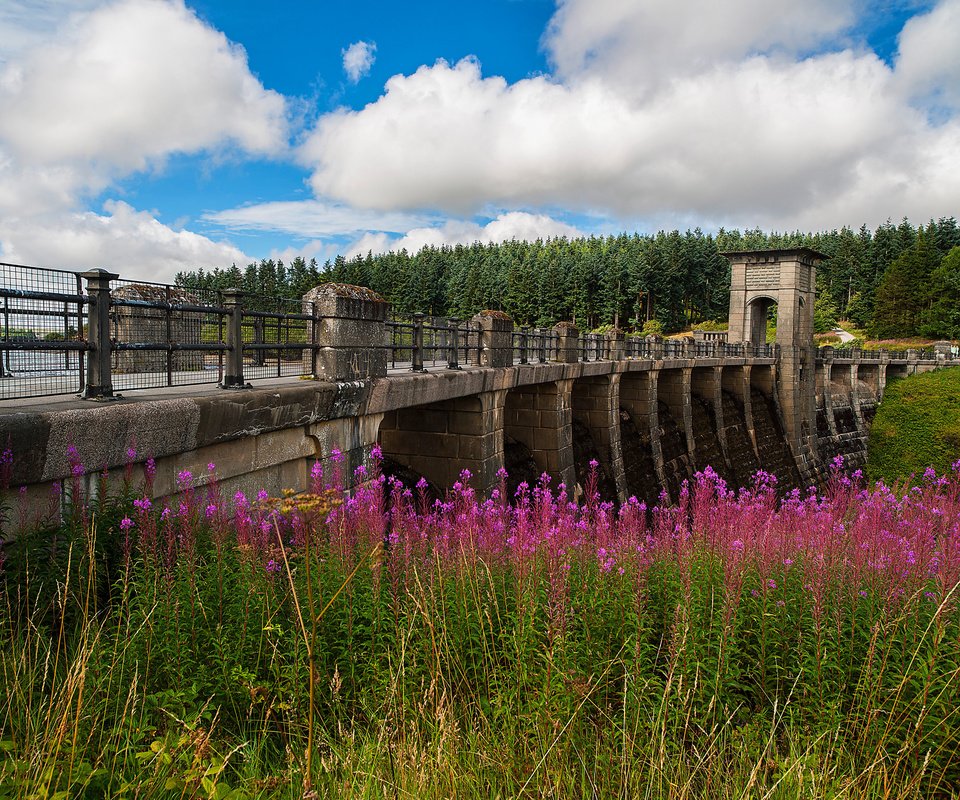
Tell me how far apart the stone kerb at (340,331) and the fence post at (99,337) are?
2666mm

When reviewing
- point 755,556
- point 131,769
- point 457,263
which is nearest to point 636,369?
point 755,556

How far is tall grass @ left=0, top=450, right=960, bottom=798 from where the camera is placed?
118 inches

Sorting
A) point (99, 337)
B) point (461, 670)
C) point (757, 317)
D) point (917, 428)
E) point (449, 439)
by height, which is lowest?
point (917, 428)

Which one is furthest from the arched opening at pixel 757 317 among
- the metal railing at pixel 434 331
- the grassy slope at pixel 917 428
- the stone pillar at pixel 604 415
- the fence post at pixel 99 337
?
the fence post at pixel 99 337

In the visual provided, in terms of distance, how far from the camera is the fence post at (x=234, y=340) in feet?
21.1

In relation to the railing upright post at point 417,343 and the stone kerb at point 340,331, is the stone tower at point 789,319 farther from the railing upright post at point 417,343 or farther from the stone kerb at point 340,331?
the stone kerb at point 340,331

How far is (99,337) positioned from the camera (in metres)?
5.20

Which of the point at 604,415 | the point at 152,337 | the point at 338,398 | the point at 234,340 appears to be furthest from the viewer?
the point at 604,415

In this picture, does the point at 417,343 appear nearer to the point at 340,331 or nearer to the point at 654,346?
the point at 340,331

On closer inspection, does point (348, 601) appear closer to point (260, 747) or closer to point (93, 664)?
point (260, 747)

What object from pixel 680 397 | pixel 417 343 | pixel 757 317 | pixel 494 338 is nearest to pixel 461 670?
pixel 417 343

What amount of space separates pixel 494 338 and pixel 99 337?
26.2ft

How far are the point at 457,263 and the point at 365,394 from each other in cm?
11302

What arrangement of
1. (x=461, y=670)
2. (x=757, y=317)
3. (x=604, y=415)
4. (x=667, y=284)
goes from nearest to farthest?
(x=461, y=670) → (x=604, y=415) → (x=757, y=317) → (x=667, y=284)
